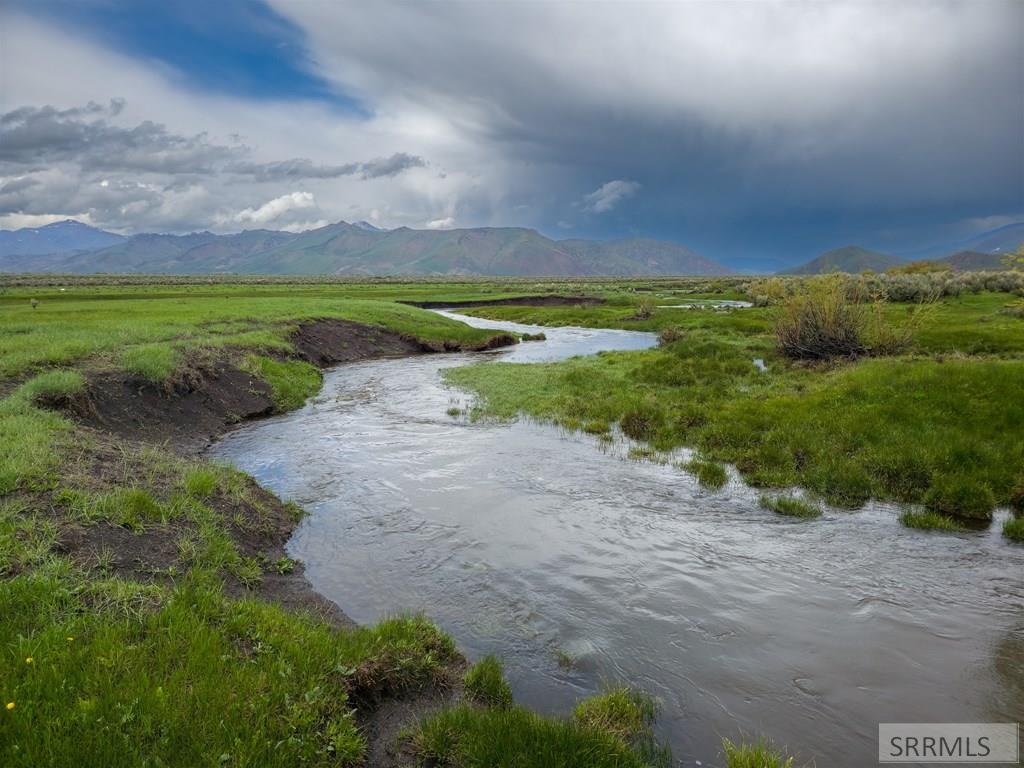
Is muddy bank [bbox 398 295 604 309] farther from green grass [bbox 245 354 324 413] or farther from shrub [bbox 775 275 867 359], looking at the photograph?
green grass [bbox 245 354 324 413]

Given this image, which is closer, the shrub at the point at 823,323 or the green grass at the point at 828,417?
the green grass at the point at 828,417

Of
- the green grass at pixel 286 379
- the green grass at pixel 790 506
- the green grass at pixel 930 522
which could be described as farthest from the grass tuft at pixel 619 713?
the green grass at pixel 286 379

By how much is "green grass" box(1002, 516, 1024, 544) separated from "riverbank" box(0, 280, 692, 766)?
35.4 feet

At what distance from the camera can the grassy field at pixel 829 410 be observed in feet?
48.2

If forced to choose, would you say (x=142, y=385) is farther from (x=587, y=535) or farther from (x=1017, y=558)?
(x=1017, y=558)

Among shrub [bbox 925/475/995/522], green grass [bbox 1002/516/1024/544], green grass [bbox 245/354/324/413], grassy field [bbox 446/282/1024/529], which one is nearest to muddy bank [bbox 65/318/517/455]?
green grass [bbox 245/354/324/413]

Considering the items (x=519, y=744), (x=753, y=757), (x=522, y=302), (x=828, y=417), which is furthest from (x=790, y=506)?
(x=522, y=302)

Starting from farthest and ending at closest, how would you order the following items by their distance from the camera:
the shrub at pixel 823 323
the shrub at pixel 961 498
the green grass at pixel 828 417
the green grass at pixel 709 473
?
the shrub at pixel 823 323 < the green grass at pixel 709 473 < the green grass at pixel 828 417 < the shrub at pixel 961 498

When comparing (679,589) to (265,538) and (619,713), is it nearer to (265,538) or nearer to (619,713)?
(619,713)

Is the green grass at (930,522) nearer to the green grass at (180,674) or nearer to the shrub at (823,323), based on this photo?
the green grass at (180,674)

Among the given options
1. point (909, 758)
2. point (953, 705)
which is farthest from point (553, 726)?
point (953, 705)

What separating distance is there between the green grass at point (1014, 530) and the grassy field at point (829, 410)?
2.75 ft

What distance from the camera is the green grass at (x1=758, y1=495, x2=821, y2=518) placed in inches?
534

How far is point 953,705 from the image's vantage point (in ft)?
23.4
